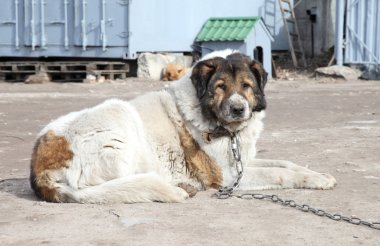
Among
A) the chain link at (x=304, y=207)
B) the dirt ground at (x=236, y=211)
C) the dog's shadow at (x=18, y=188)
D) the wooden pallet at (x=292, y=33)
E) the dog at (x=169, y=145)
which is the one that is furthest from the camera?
the wooden pallet at (x=292, y=33)

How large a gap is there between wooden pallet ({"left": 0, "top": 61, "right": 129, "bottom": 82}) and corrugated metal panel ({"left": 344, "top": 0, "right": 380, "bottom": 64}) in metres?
6.13

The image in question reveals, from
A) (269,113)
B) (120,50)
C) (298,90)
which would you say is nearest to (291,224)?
(269,113)

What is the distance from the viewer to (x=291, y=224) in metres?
4.40

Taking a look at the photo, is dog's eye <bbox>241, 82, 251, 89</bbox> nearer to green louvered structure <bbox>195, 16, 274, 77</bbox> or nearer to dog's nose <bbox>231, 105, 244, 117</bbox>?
dog's nose <bbox>231, 105, 244, 117</bbox>

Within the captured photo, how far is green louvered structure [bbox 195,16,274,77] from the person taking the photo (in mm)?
19453

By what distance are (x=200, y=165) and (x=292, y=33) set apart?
1839 centimetres

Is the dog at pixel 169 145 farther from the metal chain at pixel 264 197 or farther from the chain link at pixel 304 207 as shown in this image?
the chain link at pixel 304 207

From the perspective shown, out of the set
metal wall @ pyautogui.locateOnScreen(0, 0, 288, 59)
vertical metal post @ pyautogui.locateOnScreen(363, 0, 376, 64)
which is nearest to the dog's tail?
metal wall @ pyautogui.locateOnScreen(0, 0, 288, 59)

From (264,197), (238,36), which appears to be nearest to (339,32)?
(238,36)

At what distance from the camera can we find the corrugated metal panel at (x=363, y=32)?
61.7ft

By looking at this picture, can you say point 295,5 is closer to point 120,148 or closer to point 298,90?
point 298,90

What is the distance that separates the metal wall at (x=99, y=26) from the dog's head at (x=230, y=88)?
1323cm

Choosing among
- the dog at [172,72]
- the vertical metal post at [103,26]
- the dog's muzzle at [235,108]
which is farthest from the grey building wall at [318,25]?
the dog's muzzle at [235,108]

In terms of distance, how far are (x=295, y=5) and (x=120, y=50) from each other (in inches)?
286
